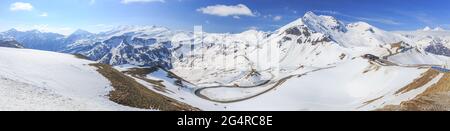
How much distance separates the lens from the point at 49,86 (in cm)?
4216

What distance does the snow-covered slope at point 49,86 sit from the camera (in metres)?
32.8

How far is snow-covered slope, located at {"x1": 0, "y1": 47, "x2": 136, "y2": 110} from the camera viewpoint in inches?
1291
